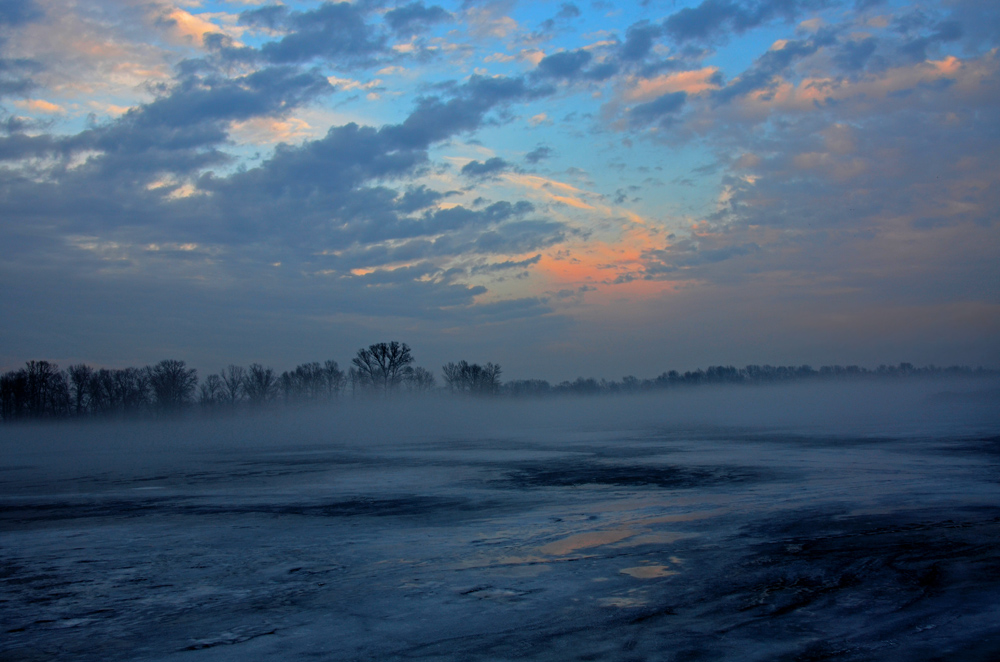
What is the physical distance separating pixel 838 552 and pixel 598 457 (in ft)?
51.2

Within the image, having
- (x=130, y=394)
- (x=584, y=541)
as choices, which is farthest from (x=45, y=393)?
(x=584, y=541)

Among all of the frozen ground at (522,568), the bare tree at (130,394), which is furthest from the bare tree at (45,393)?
the frozen ground at (522,568)

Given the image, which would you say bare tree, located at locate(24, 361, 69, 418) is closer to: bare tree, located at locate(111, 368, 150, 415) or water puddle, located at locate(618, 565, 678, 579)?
bare tree, located at locate(111, 368, 150, 415)

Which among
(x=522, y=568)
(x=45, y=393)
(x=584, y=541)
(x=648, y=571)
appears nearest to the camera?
(x=648, y=571)

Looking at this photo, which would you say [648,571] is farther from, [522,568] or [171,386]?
[171,386]

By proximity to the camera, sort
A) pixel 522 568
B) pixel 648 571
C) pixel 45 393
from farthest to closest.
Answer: pixel 45 393 < pixel 522 568 < pixel 648 571

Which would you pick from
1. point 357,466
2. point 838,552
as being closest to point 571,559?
point 838,552

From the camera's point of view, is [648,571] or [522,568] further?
[522,568]

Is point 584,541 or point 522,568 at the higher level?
point 522,568

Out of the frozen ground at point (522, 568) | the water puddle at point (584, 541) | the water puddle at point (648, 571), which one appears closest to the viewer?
the frozen ground at point (522, 568)

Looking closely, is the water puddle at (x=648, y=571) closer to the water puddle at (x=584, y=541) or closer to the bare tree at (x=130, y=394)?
the water puddle at (x=584, y=541)

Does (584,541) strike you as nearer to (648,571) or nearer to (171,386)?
(648,571)

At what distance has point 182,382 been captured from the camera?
338ft

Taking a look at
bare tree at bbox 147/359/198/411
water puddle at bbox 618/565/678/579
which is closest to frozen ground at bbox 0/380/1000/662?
water puddle at bbox 618/565/678/579
